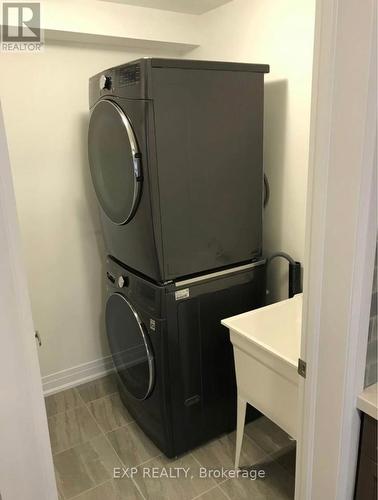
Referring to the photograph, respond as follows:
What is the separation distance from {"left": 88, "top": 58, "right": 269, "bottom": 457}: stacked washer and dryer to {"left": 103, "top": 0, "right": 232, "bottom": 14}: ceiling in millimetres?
513

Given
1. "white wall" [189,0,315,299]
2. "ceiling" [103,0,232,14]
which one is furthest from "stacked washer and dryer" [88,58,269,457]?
"ceiling" [103,0,232,14]

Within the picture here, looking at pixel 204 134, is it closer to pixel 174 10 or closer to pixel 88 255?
pixel 174 10

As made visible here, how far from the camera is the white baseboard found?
2.54 meters

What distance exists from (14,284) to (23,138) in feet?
5.13

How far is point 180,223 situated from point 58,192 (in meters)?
0.93

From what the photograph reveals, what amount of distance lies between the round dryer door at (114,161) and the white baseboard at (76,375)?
3.72ft

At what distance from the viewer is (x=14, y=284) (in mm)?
840

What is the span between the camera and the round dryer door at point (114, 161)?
1.67 m

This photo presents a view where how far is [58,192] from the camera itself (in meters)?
2.33

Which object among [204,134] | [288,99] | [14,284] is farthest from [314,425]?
[288,99]

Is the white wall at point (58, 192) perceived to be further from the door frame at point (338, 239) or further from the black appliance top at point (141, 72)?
the door frame at point (338, 239)

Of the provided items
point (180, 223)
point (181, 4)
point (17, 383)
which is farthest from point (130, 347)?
point (181, 4)

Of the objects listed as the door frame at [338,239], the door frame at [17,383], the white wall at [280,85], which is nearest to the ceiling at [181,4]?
the white wall at [280,85]

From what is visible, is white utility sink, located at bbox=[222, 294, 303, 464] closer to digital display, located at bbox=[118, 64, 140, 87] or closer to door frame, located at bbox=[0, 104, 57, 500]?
door frame, located at bbox=[0, 104, 57, 500]
